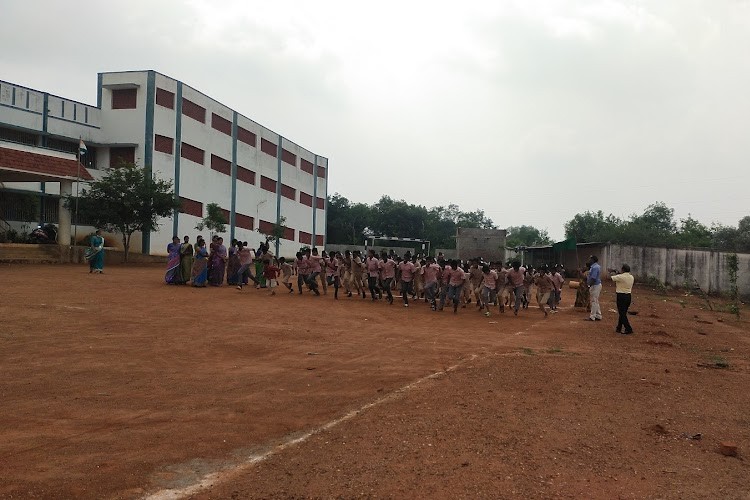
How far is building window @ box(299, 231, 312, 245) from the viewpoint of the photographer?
55344mm

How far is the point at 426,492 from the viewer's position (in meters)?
4.57

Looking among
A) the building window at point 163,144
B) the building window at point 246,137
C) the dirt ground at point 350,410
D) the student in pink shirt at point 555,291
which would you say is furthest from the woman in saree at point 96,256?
the building window at point 246,137

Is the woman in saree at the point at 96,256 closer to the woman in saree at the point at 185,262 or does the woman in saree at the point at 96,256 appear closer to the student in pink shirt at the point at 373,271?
the woman in saree at the point at 185,262

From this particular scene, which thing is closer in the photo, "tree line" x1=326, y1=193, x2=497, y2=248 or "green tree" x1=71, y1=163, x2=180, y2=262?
"green tree" x1=71, y1=163, x2=180, y2=262

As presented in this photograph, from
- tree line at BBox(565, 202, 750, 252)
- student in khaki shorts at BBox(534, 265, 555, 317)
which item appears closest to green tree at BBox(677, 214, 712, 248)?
tree line at BBox(565, 202, 750, 252)

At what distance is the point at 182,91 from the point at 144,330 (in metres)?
27.9

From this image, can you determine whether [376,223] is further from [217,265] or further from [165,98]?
[217,265]

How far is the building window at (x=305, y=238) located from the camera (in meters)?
55.3

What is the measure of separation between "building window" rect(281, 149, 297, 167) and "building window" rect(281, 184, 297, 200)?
2.13 meters

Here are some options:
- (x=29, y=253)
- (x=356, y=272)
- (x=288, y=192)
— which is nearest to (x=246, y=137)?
(x=288, y=192)

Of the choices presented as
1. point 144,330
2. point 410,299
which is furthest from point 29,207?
point 144,330

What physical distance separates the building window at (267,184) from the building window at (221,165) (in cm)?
521

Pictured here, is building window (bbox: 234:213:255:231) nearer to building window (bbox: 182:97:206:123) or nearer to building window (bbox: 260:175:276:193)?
building window (bbox: 260:175:276:193)

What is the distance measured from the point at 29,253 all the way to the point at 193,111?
16062mm
